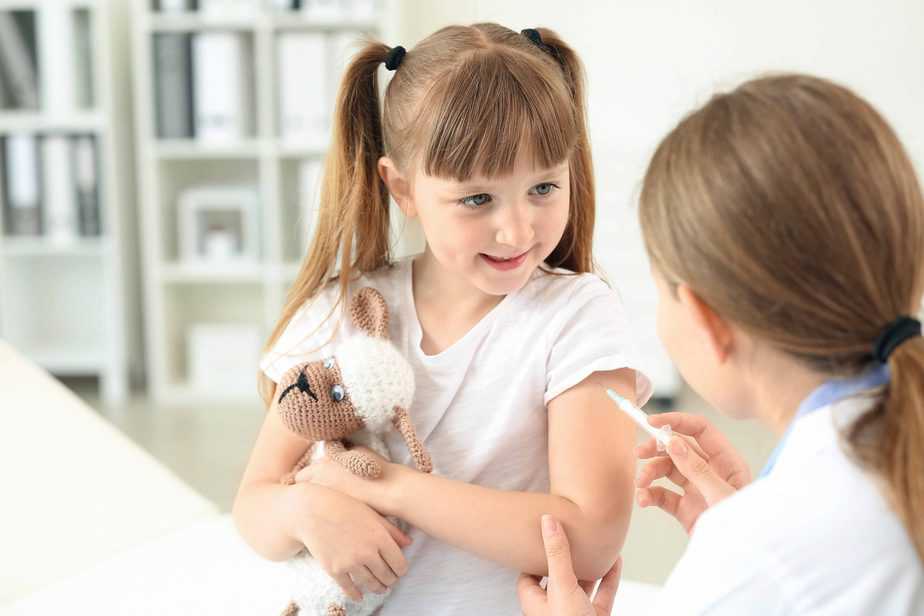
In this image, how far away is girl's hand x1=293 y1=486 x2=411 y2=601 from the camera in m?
→ 1.01

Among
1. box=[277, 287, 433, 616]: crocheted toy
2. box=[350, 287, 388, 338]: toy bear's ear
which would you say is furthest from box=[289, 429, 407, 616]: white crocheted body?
box=[350, 287, 388, 338]: toy bear's ear

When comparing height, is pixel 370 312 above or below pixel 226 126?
above

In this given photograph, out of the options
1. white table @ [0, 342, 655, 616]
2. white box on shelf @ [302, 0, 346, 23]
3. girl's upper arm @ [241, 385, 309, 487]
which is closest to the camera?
girl's upper arm @ [241, 385, 309, 487]

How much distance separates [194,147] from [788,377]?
10.0 ft

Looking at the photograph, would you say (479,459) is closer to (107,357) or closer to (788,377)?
(788,377)

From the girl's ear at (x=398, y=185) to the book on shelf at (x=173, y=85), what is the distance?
2.59 meters

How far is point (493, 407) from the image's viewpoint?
106 cm

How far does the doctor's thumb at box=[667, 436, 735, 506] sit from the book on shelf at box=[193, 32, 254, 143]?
9.35 ft

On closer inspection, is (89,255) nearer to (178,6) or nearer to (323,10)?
(178,6)

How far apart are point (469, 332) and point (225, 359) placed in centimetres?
271

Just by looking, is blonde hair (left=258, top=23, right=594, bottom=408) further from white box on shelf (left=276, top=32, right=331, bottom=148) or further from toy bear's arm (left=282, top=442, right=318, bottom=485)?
white box on shelf (left=276, top=32, right=331, bottom=148)

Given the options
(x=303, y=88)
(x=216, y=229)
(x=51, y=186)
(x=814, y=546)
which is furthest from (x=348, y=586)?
(x=51, y=186)

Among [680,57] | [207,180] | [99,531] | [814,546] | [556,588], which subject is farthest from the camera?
[207,180]

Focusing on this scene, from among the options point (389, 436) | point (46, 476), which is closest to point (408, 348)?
point (389, 436)
